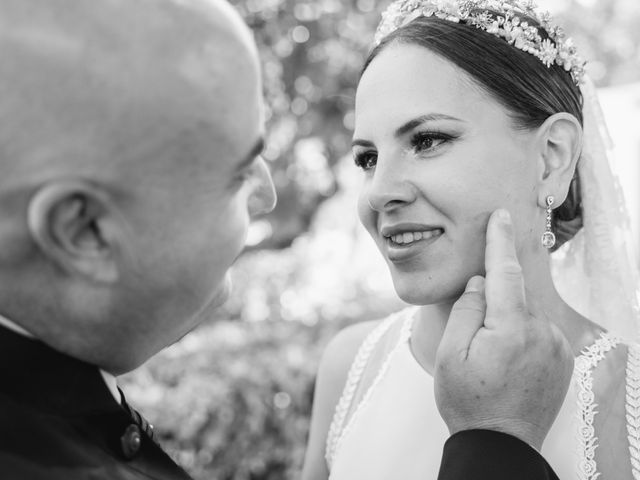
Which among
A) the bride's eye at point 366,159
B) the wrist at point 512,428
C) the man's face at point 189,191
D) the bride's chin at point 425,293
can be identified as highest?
the bride's eye at point 366,159

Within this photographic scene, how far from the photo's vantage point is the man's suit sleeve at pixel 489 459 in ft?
4.54

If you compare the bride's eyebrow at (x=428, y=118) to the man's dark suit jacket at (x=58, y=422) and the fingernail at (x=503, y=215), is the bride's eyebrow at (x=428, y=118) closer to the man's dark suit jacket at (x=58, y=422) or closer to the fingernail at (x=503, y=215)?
the fingernail at (x=503, y=215)

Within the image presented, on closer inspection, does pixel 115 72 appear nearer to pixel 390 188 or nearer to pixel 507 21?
pixel 390 188

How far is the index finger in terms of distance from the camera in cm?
166

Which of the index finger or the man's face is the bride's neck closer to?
the index finger

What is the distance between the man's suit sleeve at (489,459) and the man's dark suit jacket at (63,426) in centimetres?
57

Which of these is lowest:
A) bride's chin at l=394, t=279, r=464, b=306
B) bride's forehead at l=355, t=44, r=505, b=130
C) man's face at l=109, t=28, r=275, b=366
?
man's face at l=109, t=28, r=275, b=366

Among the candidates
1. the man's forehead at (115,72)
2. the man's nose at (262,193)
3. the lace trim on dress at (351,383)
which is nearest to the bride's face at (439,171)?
the lace trim on dress at (351,383)

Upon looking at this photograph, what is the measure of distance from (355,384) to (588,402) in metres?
0.84

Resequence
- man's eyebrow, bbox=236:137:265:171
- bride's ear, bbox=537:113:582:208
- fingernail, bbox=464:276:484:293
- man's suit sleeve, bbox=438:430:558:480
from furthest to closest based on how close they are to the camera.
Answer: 1. bride's ear, bbox=537:113:582:208
2. fingernail, bbox=464:276:484:293
3. man's suit sleeve, bbox=438:430:558:480
4. man's eyebrow, bbox=236:137:265:171

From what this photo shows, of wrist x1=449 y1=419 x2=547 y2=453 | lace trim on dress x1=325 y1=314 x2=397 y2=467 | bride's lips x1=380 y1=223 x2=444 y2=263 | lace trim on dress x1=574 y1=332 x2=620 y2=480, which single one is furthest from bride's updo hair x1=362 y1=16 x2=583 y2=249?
lace trim on dress x1=325 y1=314 x2=397 y2=467

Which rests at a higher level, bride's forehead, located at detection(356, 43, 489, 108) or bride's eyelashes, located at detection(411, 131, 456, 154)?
bride's forehead, located at detection(356, 43, 489, 108)

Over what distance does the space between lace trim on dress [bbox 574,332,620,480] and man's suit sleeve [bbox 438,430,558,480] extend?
1.59ft

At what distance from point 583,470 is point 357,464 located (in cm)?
69
